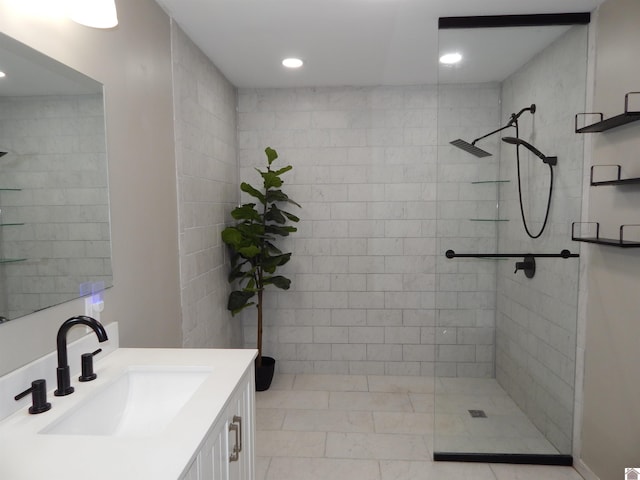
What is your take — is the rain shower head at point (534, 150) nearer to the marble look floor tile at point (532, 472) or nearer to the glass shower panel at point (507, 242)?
the glass shower panel at point (507, 242)

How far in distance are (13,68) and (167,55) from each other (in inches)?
46.7

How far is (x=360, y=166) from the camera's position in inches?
146

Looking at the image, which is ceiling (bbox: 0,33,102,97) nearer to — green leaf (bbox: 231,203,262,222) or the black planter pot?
green leaf (bbox: 231,203,262,222)

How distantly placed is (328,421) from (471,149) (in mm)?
2094

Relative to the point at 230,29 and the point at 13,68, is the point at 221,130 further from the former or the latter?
the point at 13,68

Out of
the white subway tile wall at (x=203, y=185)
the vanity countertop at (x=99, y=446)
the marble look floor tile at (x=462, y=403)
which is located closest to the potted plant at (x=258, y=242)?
the white subway tile wall at (x=203, y=185)

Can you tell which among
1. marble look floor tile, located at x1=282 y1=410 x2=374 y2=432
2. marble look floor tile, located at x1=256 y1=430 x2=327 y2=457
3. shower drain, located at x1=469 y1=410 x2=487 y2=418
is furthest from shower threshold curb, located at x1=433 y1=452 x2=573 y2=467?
marble look floor tile, located at x1=256 y1=430 x2=327 y2=457

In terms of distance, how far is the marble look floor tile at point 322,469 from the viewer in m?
2.40

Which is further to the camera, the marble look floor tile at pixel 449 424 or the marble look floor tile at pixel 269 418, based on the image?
the marble look floor tile at pixel 269 418

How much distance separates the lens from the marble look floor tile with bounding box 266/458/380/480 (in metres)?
2.40

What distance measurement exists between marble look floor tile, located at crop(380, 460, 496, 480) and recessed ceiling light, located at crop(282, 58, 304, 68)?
8.93ft

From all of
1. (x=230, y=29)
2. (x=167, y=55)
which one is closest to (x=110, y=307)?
(x=167, y=55)

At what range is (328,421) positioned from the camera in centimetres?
303

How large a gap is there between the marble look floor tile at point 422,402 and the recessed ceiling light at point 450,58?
242cm
